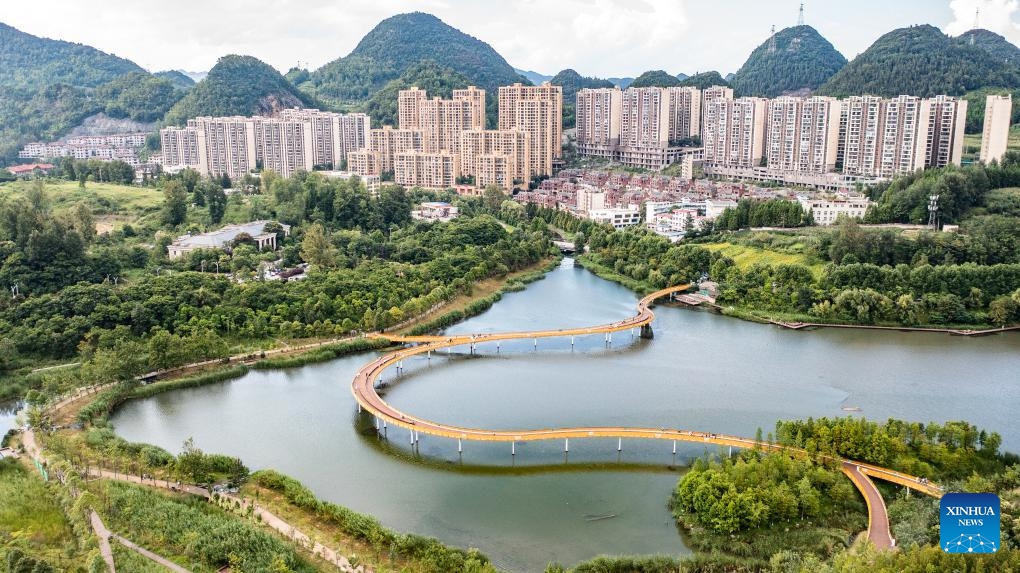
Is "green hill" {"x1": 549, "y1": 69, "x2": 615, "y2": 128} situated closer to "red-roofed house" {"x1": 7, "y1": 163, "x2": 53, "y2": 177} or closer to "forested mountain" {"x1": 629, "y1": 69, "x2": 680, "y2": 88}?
"forested mountain" {"x1": 629, "y1": 69, "x2": 680, "y2": 88}

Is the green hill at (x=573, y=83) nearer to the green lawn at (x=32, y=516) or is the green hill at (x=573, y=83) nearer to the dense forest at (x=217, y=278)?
the dense forest at (x=217, y=278)

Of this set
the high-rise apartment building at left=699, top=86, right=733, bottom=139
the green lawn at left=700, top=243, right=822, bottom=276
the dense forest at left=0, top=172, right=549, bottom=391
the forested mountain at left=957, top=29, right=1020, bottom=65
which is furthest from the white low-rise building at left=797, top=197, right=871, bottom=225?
the forested mountain at left=957, top=29, right=1020, bottom=65

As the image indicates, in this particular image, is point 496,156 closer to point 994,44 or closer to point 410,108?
point 410,108

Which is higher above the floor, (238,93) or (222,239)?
(238,93)

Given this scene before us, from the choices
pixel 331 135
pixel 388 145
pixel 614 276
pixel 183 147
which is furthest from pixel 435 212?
pixel 183 147

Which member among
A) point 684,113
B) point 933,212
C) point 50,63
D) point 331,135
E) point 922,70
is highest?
point 50,63

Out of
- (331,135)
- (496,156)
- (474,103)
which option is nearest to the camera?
(496,156)

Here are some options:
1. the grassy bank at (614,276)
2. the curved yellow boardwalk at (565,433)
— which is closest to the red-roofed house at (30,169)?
the grassy bank at (614,276)
